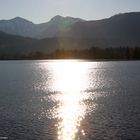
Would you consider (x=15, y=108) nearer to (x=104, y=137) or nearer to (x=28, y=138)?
(x=28, y=138)

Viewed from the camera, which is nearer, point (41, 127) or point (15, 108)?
point (41, 127)

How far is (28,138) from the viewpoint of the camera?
112 ft

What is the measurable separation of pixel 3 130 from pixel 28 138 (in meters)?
4.58

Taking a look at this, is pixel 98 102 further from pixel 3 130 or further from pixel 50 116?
pixel 3 130

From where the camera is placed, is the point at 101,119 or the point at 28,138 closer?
the point at 28,138

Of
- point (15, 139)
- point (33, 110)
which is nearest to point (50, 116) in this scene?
point (33, 110)

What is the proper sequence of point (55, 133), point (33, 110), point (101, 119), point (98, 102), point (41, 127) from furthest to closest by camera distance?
1. point (98, 102)
2. point (33, 110)
3. point (101, 119)
4. point (41, 127)
5. point (55, 133)

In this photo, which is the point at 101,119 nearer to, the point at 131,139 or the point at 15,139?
the point at 131,139

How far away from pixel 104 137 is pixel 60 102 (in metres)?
26.4

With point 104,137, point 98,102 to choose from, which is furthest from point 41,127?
point 98,102

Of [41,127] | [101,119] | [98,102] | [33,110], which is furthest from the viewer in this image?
[98,102]

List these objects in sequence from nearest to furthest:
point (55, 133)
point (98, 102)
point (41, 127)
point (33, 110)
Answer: point (55, 133), point (41, 127), point (33, 110), point (98, 102)

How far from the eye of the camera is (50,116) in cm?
4581

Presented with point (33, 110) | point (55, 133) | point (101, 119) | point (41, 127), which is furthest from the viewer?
point (33, 110)
